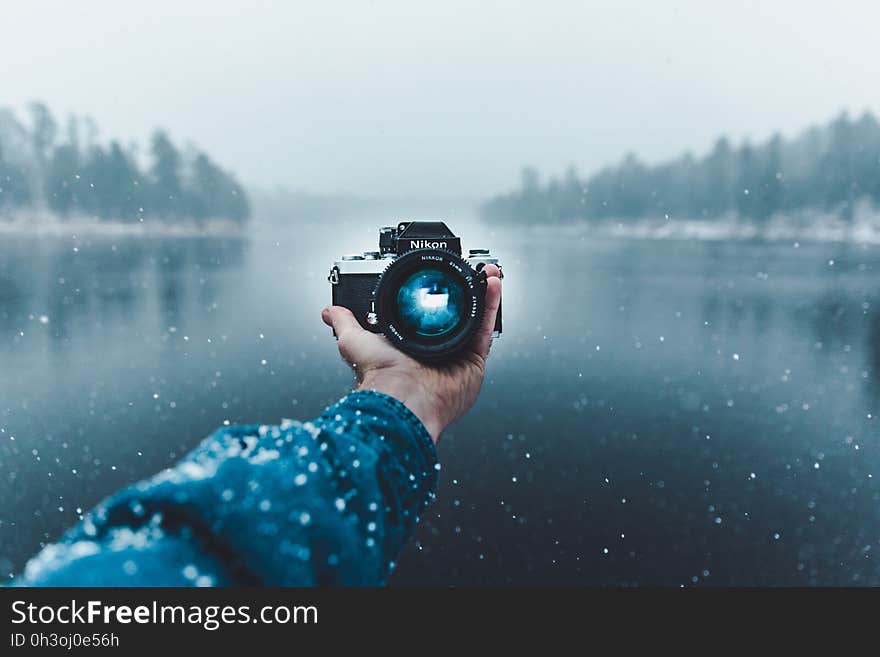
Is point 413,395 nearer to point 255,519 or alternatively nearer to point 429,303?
point 429,303

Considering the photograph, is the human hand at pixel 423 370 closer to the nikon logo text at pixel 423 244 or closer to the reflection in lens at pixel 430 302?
the reflection in lens at pixel 430 302

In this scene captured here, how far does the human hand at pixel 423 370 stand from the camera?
76 cm

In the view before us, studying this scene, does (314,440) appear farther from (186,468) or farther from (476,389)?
(476,389)

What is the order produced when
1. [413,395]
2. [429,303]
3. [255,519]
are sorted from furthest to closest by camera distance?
[429,303] → [413,395] → [255,519]

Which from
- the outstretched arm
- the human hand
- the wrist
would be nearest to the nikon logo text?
the human hand

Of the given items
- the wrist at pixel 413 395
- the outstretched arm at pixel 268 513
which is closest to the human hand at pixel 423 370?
the wrist at pixel 413 395

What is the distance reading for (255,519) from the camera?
0.42 metres

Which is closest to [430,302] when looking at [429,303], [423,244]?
[429,303]

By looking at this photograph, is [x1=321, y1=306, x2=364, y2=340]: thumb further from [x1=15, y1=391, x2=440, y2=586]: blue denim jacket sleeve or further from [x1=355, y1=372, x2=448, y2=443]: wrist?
[x1=15, y1=391, x2=440, y2=586]: blue denim jacket sleeve

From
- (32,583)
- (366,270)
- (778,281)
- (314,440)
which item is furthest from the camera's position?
(778,281)

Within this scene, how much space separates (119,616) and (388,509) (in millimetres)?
355

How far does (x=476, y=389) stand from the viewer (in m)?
0.91

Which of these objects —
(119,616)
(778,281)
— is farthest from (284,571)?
(778,281)

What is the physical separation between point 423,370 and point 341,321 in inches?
9.7
